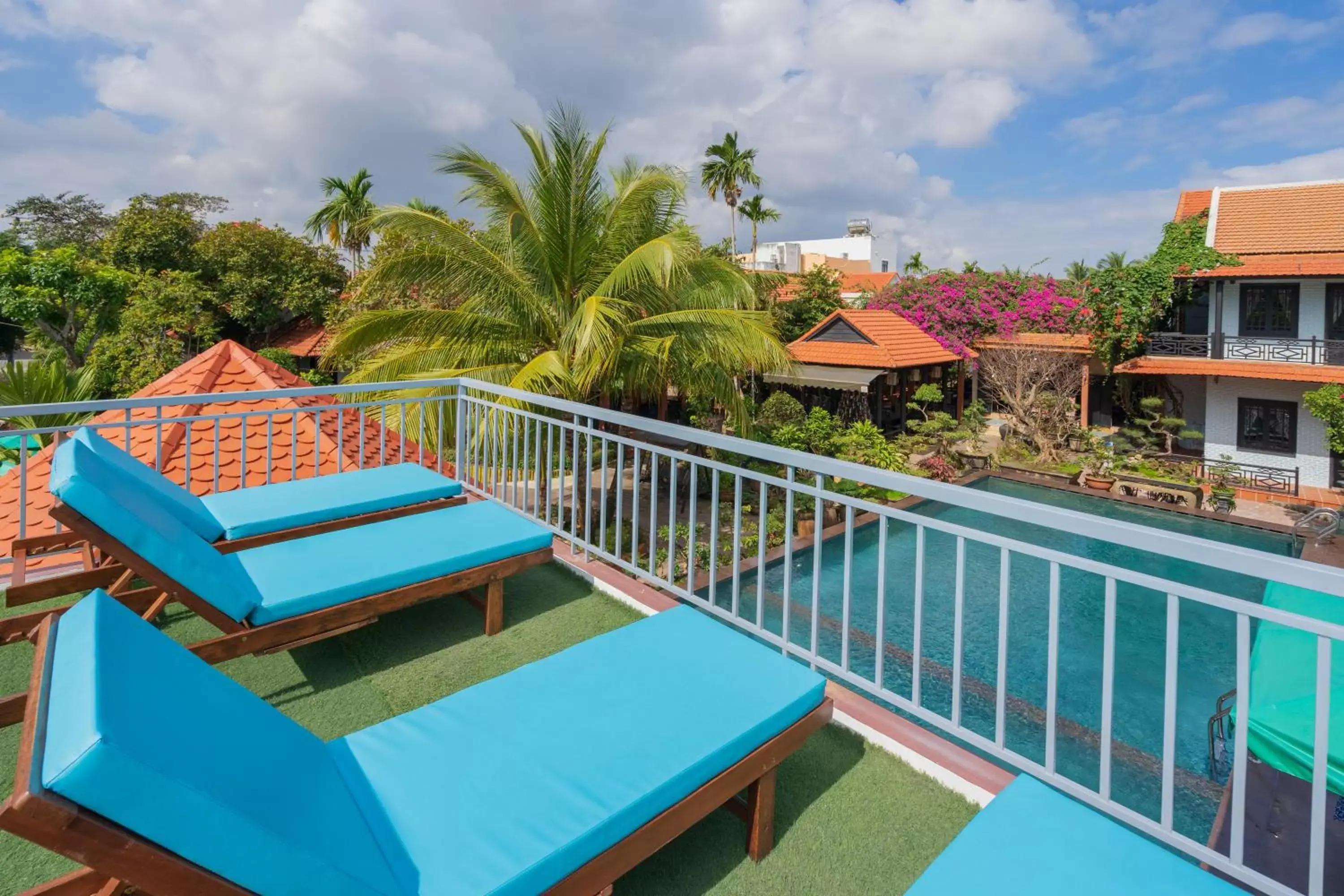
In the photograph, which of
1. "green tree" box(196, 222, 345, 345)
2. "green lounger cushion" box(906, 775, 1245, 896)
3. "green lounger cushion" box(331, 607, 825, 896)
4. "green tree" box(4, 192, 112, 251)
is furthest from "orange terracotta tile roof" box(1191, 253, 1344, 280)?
"green tree" box(4, 192, 112, 251)

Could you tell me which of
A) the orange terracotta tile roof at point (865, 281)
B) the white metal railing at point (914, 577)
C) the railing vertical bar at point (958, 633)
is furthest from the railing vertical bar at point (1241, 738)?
the orange terracotta tile roof at point (865, 281)

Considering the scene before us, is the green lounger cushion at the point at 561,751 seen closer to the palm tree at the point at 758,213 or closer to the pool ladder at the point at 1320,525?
the pool ladder at the point at 1320,525

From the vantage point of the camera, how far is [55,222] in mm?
37469

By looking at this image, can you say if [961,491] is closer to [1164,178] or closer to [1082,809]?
[1082,809]

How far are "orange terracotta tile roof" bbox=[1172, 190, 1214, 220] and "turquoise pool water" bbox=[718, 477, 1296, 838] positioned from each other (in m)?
10.9

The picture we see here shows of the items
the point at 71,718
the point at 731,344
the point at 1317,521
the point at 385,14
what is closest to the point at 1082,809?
the point at 71,718

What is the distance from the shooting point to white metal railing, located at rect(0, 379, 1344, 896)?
6.38 ft

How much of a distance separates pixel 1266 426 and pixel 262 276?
33926mm

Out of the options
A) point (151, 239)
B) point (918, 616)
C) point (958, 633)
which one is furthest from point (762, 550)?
point (151, 239)

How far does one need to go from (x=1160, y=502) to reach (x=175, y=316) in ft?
91.6

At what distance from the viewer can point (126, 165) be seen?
26.9m

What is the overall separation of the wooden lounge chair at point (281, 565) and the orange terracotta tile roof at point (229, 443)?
2.04 meters

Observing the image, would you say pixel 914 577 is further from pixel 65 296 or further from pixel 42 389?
pixel 65 296

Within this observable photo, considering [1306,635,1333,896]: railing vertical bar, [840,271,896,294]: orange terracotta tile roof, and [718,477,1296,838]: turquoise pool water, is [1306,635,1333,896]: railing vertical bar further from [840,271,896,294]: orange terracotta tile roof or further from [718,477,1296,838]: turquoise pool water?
[840,271,896,294]: orange terracotta tile roof
